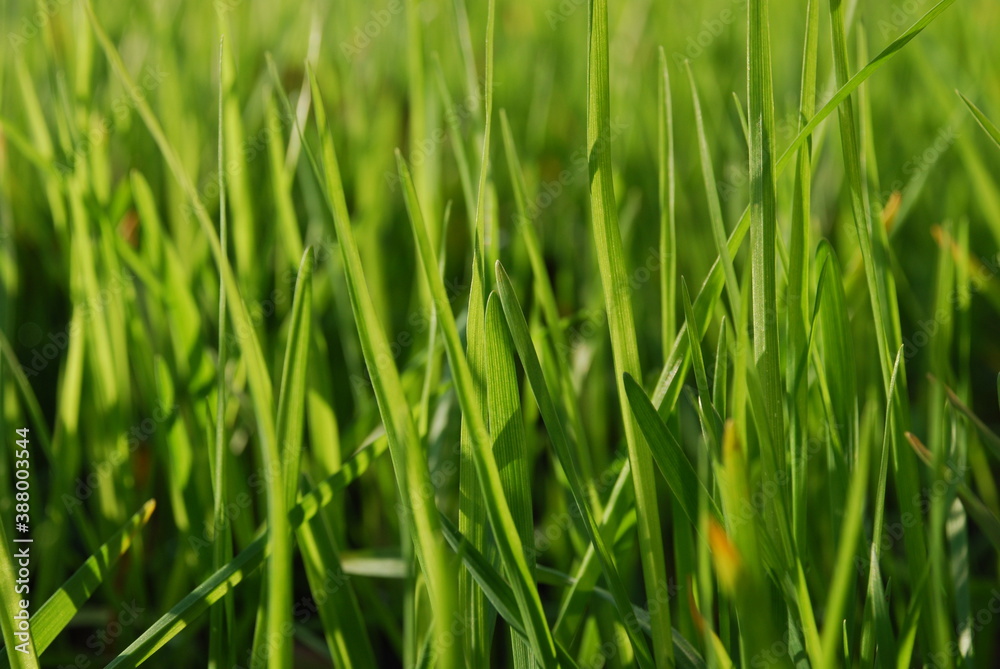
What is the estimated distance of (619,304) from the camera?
35cm

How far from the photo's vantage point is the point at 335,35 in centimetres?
152

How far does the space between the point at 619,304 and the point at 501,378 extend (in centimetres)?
7

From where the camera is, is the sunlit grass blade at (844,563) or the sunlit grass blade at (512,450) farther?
the sunlit grass blade at (512,450)

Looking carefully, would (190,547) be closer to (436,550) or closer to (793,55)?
(436,550)

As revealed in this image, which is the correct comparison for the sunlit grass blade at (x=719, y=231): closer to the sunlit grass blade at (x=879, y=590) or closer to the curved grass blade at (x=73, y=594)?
the sunlit grass blade at (x=879, y=590)

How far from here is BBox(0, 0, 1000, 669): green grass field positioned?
34 centimetres

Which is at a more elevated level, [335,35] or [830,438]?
[335,35]

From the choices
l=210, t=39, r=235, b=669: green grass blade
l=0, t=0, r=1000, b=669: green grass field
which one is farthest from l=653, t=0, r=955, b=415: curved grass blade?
l=210, t=39, r=235, b=669: green grass blade

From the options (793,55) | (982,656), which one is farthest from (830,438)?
(793,55)

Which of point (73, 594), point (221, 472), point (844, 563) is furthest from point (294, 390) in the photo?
point (844, 563)

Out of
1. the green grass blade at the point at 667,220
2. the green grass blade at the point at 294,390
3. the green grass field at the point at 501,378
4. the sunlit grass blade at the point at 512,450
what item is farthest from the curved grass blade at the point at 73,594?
the green grass blade at the point at 667,220

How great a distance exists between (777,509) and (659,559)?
0.06 m

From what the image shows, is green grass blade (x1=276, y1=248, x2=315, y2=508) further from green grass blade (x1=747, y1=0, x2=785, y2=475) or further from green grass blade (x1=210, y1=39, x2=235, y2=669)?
green grass blade (x1=747, y1=0, x2=785, y2=475)

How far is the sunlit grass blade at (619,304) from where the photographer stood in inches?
13.3
